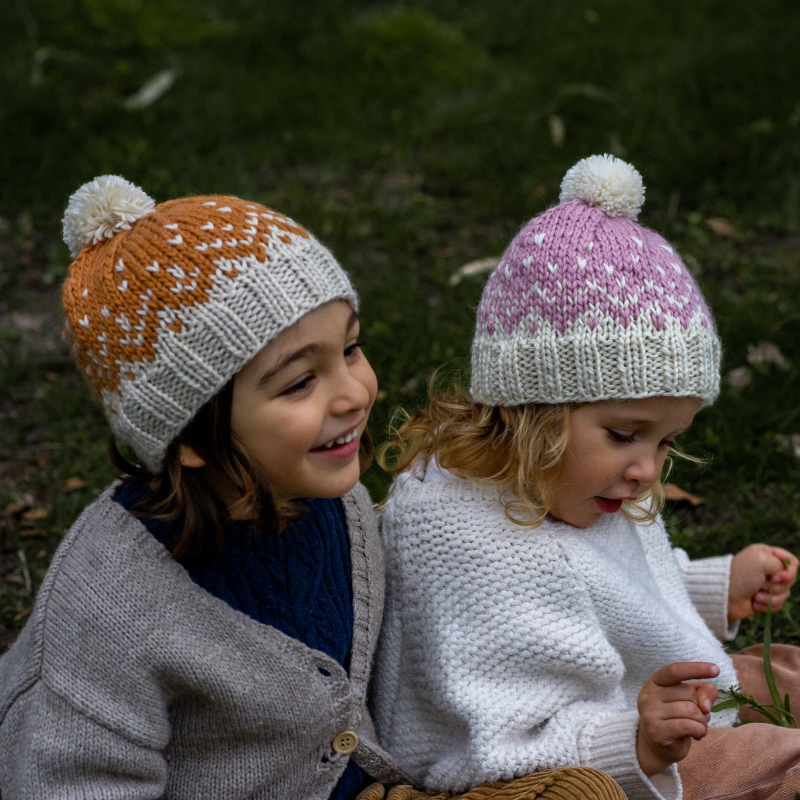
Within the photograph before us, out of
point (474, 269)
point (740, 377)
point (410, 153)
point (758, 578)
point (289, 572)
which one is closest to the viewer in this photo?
point (289, 572)

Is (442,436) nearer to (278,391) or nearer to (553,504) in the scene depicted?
(553,504)

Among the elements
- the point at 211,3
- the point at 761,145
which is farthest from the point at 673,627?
the point at 211,3

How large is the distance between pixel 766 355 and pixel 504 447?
6.39 feet

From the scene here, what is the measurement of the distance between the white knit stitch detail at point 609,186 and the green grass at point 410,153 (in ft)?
4.35

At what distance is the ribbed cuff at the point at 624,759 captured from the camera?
228 centimetres

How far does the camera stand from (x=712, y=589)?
116 inches

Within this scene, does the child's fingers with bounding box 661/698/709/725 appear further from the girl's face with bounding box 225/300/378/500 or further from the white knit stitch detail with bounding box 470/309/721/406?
the girl's face with bounding box 225/300/378/500

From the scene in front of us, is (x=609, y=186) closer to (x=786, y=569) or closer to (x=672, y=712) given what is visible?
(x=672, y=712)

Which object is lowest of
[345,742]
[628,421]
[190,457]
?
[345,742]

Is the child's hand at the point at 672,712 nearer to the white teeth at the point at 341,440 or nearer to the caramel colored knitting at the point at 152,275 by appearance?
the white teeth at the point at 341,440

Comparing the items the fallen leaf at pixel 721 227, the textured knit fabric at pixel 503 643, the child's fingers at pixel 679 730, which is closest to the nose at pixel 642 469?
the textured knit fabric at pixel 503 643

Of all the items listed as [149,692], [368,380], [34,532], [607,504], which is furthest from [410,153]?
[149,692]

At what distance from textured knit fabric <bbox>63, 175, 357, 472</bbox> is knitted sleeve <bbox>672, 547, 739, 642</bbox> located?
151 centimetres

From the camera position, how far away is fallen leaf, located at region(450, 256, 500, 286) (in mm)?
4574
